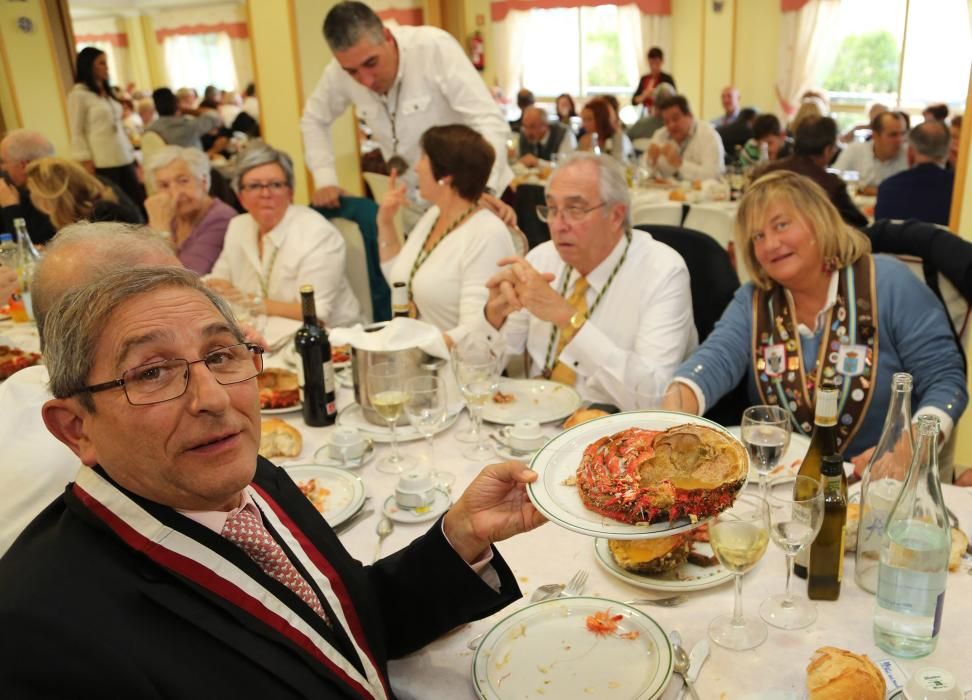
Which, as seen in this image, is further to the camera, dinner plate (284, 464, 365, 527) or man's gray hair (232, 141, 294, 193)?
man's gray hair (232, 141, 294, 193)

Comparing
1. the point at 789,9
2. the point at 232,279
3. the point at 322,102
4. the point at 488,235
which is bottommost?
the point at 232,279

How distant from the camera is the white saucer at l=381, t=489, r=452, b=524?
62.6 inches

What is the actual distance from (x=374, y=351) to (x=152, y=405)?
1009 millimetres

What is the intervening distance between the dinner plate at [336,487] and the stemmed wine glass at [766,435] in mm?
787

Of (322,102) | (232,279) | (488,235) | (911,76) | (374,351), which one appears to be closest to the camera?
(374,351)

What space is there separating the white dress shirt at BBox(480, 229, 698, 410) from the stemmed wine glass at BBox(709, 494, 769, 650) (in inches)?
41.9

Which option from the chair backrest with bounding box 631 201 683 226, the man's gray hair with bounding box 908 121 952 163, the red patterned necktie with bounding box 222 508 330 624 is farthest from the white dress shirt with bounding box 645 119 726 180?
the red patterned necktie with bounding box 222 508 330 624

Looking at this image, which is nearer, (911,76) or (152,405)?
(152,405)

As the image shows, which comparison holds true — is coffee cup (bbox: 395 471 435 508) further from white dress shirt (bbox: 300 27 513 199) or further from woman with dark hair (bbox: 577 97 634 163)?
woman with dark hair (bbox: 577 97 634 163)

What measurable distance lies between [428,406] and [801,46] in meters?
9.94

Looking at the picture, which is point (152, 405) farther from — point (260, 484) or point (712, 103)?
point (712, 103)

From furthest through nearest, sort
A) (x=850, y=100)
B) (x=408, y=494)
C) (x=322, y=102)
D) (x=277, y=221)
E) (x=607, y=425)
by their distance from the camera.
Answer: (x=850, y=100) → (x=322, y=102) → (x=277, y=221) → (x=408, y=494) → (x=607, y=425)

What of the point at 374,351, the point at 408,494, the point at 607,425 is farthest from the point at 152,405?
the point at 374,351

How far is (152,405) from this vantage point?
99cm
